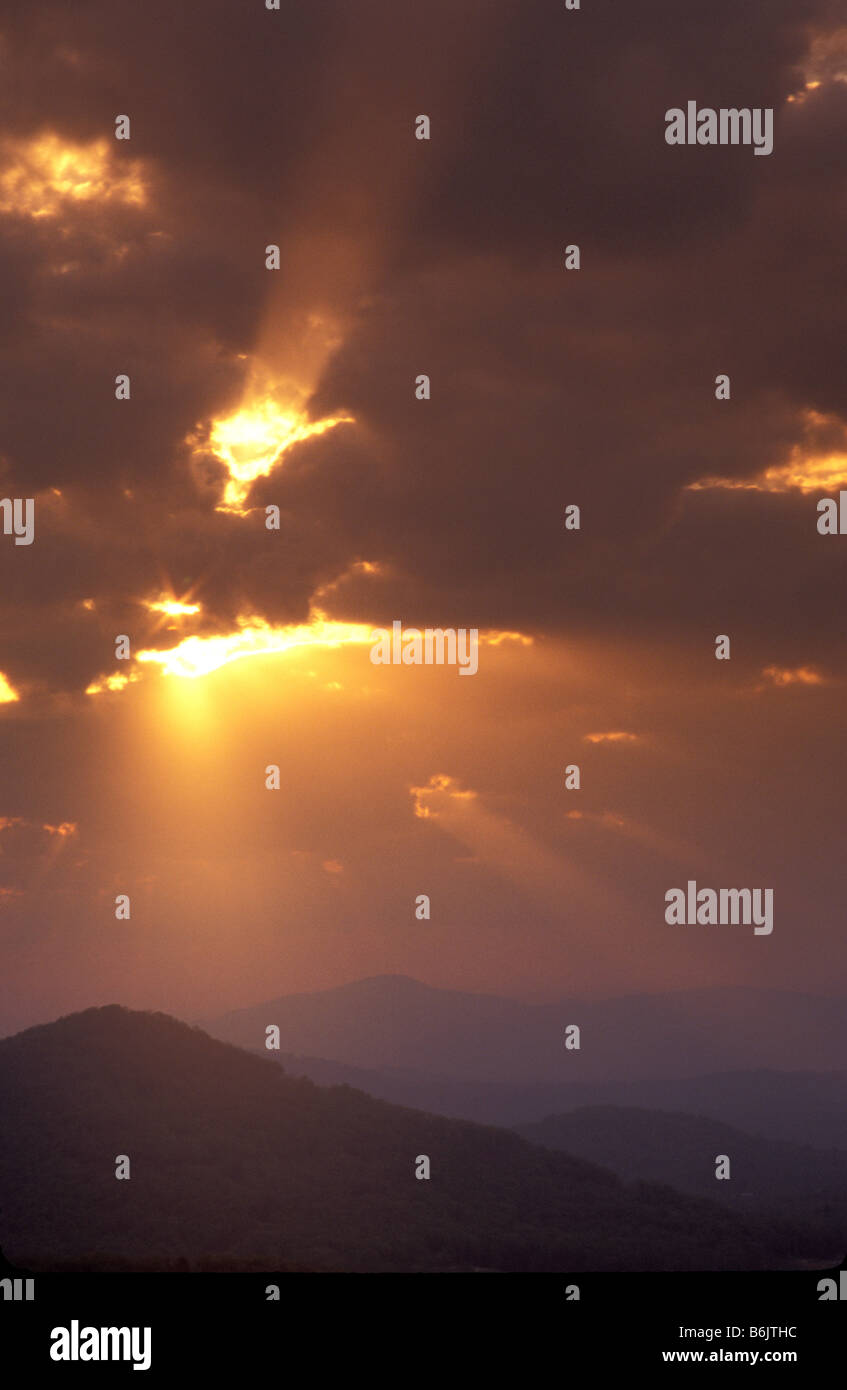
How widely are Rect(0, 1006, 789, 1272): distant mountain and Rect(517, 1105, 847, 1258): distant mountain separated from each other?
46.8 ft

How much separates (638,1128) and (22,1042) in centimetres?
8168

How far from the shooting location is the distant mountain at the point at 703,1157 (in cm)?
10675

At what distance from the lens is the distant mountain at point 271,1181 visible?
73.4m

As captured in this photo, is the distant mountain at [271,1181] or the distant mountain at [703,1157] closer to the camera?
the distant mountain at [271,1181]

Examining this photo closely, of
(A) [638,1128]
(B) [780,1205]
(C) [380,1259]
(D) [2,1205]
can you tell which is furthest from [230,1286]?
(A) [638,1128]

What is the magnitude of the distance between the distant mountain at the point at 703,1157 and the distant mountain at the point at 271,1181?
14250 mm

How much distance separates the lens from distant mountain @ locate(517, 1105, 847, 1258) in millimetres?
106750

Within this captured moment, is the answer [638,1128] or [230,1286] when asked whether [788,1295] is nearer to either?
[230,1286]

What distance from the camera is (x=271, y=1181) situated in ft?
279

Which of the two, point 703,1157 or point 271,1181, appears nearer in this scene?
point 271,1181

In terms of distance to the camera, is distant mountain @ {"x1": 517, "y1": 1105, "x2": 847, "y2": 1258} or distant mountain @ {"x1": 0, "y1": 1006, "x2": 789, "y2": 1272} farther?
distant mountain @ {"x1": 517, "y1": 1105, "x2": 847, "y2": 1258}

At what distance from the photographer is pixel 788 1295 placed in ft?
91.1

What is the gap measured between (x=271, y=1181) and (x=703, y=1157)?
2804 inches

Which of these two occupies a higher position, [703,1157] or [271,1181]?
[271,1181]
